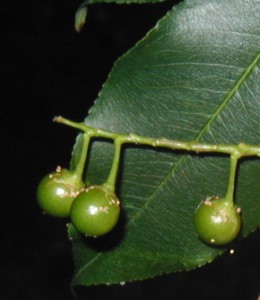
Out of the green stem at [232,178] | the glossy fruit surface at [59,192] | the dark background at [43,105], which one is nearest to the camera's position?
the green stem at [232,178]

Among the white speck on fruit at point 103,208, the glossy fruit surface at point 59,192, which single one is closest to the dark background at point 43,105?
the glossy fruit surface at point 59,192

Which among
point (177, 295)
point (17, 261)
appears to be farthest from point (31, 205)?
point (177, 295)

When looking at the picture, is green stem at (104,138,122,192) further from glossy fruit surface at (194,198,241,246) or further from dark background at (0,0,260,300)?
dark background at (0,0,260,300)

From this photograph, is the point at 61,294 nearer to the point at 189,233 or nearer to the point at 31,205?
the point at 31,205

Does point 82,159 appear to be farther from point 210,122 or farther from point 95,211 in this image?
point 210,122

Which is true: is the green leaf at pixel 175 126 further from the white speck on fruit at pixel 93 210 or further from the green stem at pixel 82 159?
the white speck on fruit at pixel 93 210
